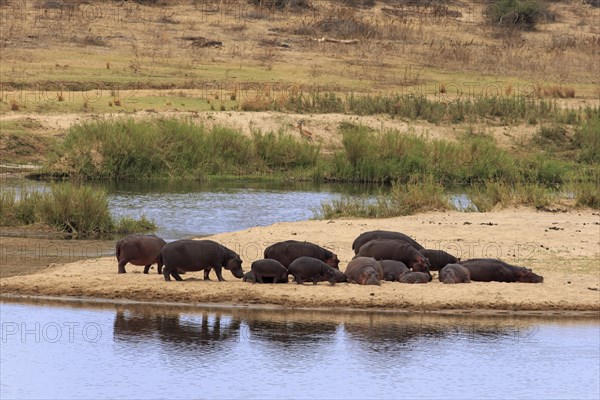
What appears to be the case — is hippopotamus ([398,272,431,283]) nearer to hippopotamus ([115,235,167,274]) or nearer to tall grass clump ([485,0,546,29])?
hippopotamus ([115,235,167,274])

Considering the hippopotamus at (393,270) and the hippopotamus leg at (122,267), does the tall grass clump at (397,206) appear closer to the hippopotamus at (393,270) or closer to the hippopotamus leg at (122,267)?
the hippopotamus at (393,270)

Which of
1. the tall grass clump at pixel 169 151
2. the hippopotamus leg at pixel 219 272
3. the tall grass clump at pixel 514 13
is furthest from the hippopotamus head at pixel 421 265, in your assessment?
the tall grass clump at pixel 514 13

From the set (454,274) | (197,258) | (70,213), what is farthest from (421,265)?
(70,213)

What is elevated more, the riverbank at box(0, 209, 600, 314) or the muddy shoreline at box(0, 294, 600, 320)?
the riverbank at box(0, 209, 600, 314)

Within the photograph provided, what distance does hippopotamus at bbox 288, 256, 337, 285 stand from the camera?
13719 mm

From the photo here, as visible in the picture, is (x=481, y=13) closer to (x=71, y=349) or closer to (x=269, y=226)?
(x=269, y=226)

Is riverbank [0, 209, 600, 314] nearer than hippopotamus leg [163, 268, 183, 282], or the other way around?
riverbank [0, 209, 600, 314]

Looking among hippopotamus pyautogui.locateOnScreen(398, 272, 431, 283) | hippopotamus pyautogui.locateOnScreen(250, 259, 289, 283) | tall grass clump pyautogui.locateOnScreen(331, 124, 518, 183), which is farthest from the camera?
tall grass clump pyautogui.locateOnScreen(331, 124, 518, 183)

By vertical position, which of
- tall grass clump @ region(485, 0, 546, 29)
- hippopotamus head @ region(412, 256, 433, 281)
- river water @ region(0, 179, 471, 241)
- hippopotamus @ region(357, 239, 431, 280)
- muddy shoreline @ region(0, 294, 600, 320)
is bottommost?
river water @ region(0, 179, 471, 241)

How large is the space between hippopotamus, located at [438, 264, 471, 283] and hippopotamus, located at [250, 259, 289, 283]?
5.89 feet

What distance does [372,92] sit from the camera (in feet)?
120

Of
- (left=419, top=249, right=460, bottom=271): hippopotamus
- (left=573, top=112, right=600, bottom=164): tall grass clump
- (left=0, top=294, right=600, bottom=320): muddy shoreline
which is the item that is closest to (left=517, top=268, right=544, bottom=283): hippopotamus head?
(left=419, top=249, right=460, bottom=271): hippopotamus

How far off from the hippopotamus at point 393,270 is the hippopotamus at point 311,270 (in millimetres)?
726

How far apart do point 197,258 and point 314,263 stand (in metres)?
1.28
